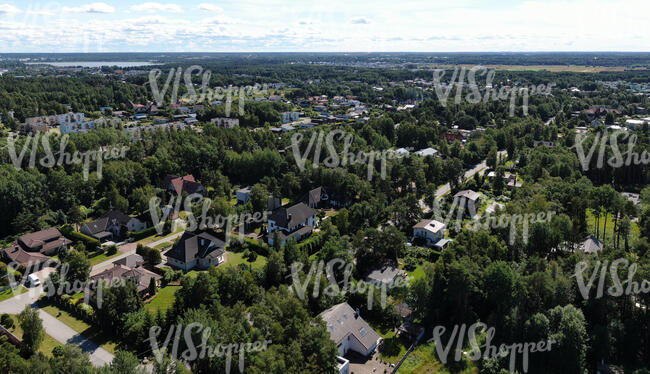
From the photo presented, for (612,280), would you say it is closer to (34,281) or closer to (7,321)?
(7,321)

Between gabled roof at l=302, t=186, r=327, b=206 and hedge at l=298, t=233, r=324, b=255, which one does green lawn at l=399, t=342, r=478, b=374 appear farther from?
gabled roof at l=302, t=186, r=327, b=206

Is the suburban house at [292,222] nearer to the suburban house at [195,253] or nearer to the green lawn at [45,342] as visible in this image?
the suburban house at [195,253]

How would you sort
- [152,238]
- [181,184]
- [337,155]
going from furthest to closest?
[337,155] → [181,184] → [152,238]

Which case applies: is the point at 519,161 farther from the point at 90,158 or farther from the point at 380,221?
the point at 90,158

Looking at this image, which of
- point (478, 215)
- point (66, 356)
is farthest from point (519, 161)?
point (66, 356)

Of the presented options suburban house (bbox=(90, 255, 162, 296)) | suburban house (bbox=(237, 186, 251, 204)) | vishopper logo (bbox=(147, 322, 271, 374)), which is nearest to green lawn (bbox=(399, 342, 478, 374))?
vishopper logo (bbox=(147, 322, 271, 374))

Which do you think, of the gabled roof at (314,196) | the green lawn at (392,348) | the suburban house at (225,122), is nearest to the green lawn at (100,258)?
the gabled roof at (314,196)

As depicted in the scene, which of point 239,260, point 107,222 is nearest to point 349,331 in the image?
point 239,260
